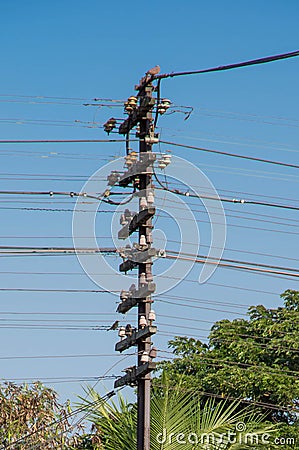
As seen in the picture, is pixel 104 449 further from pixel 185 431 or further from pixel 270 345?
pixel 270 345

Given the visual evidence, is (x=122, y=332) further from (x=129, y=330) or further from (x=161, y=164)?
(x=161, y=164)

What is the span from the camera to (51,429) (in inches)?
852

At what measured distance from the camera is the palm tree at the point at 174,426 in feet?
54.1

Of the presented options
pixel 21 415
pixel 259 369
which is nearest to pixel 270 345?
pixel 259 369

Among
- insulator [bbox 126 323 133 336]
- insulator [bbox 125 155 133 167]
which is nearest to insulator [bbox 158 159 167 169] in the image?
insulator [bbox 125 155 133 167]

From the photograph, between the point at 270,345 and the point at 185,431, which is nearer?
the point at 185,431

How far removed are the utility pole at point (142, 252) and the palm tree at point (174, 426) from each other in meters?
0.74

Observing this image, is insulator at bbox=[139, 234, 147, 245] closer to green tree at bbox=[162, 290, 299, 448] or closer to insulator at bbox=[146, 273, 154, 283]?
insulator at bbox=[146, 273, 154, 283]

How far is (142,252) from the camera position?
16.0 m

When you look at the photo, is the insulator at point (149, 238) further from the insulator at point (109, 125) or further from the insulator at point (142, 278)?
the insulator at point (109, 125)

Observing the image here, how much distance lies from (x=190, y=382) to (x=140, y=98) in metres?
12.0

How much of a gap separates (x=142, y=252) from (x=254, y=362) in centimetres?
1286

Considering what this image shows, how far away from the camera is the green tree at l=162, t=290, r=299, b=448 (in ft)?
86.5

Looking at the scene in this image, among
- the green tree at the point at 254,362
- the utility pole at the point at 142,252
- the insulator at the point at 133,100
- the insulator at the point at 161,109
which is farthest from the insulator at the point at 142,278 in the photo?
the green tree at the point at 254,362
